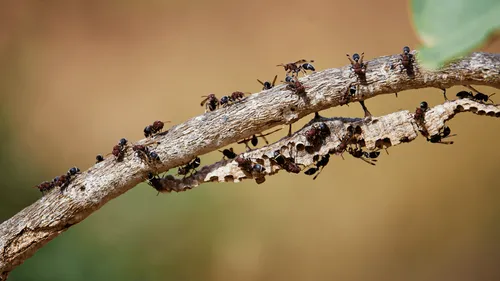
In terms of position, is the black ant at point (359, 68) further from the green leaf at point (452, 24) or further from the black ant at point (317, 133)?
the green leaf at point (452, 24)

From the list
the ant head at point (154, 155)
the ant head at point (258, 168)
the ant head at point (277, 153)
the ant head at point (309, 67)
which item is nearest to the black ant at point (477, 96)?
the ant head at point (309, 67)

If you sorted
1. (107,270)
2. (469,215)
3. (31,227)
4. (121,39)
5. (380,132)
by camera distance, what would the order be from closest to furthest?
(380,132) < (31,227) < (469,215) < (107,270) < (121,39)

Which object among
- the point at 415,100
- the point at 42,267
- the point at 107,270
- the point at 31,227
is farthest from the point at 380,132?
the point at 42,267

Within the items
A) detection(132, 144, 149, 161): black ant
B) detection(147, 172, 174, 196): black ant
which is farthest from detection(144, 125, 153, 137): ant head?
detection(147, 172, 174, 196): black ant

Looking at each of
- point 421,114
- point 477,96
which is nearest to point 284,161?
point 421,114

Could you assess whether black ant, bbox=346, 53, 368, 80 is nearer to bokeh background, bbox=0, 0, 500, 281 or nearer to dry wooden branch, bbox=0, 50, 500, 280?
dry wooden branch, bbox=0, 50, 500, 280

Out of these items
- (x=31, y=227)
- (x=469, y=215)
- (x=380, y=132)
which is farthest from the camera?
(x=469, y=215)

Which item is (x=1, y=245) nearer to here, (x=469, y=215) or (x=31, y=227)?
(x=31, y=227)
